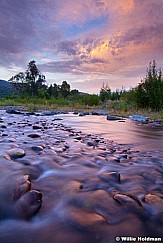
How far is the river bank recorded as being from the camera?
1527 millimetres

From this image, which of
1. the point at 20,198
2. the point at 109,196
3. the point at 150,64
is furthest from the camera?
the point at 150,64

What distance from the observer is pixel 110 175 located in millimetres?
2562

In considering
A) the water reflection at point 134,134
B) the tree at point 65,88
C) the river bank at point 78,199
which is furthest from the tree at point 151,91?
the tree at point 65,88

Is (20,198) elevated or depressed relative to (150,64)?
depressed

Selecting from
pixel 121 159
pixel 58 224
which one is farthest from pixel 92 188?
pixel 121 159

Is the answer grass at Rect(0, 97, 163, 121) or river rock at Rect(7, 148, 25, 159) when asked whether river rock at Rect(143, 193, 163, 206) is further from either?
grass at Rect(0, 97, 163, 121)

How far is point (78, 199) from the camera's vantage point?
1.99 m

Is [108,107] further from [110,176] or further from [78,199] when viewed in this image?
[78,199]

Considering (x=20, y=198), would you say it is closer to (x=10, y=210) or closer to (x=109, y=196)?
(x=10, y=210)

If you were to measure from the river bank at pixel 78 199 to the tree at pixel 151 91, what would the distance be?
11.3 meters

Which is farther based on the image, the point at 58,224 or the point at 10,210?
the point at 10,210

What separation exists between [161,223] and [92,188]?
2.63 ft

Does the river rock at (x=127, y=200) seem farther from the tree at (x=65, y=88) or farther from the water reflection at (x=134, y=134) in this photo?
the tree at (x=65, y=88)

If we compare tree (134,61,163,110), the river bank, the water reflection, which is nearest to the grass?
tree (134,61,163,110)
